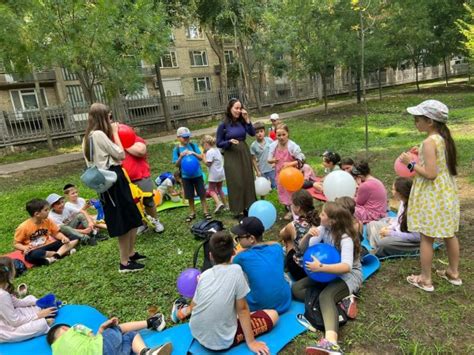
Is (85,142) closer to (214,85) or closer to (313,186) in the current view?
(313,186)

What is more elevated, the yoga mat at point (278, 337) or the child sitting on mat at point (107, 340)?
the child sitting on mat at point (107, 340)

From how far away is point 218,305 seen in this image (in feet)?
8.87

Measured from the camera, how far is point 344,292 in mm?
3229

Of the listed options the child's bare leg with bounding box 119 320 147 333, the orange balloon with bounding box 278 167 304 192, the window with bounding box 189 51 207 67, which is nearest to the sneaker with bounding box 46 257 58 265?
the child's bare leg with bounding box 119 320 147 333

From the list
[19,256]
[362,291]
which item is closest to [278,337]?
[362,291]

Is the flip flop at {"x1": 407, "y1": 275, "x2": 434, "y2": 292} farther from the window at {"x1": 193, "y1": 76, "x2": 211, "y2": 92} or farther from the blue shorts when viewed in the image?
the window at {"x1": 193, "y1": 76, "x2": 211, "y2": 92}

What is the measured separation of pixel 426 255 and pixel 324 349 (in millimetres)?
1429

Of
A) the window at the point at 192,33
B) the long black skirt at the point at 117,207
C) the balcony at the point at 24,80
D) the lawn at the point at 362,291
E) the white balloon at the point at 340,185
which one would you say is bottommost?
the lawn at the point at 362,291

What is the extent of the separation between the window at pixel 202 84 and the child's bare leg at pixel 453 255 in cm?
3223

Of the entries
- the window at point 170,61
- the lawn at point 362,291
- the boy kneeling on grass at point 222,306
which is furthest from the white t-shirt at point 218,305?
the window at point 170,61

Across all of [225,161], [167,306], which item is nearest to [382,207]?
[225,161]

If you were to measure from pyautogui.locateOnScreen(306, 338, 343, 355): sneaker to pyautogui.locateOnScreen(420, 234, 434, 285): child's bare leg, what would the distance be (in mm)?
1287

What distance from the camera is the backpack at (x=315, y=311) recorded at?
3092 mm

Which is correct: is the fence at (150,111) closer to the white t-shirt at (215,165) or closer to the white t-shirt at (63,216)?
the white t-shirt at (63,216)
